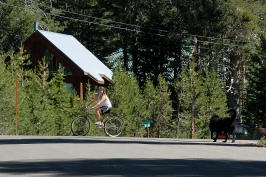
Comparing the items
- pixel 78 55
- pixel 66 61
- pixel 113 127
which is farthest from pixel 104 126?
pixel 78 55

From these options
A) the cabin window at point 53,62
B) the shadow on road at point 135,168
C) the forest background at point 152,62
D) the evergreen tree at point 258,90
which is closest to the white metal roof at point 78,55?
the cabin window at point 53,62

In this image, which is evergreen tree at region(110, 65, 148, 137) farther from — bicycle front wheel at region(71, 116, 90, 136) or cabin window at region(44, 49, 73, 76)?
bicycle front wheel at region(71, 116, 90, 136)

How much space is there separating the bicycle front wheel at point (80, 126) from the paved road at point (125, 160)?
790 centimetres

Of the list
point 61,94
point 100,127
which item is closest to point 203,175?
point 100,127

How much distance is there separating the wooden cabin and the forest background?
179cm

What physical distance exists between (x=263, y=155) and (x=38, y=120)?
72.8 feet

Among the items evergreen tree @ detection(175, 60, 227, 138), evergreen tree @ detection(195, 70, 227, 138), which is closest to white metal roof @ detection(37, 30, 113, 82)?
evergreen tree @ detection(175, 60, 227, 138)

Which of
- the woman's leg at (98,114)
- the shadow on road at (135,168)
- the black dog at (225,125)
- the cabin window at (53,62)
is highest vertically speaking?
the cabin window at (53,62)

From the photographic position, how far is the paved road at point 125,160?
1404cm

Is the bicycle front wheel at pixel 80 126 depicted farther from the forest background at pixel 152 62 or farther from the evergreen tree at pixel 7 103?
the evergreen tree at pixel 7 103

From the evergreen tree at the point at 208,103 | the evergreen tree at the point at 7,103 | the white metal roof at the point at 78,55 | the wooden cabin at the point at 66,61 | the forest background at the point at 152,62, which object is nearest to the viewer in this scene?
the evergreen tree at the point at 7,103

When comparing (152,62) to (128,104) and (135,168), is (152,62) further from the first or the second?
(135,168)

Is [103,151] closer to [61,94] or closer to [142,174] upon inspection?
[142,174]

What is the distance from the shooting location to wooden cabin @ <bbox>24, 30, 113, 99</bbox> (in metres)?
54.1
